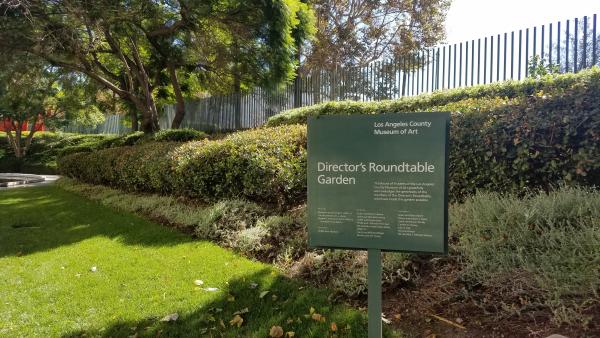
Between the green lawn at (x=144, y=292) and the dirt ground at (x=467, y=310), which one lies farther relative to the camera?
the green lawn at (x=144, y=292)

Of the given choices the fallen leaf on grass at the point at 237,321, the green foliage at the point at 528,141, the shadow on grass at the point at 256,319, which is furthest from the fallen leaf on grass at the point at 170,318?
the green foliage at the point at 528,141

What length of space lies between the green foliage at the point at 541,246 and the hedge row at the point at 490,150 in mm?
456

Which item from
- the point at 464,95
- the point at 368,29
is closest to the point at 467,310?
the point at 464,95

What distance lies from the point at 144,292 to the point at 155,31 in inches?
475

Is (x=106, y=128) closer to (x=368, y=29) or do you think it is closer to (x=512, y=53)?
(x=368, y=29)

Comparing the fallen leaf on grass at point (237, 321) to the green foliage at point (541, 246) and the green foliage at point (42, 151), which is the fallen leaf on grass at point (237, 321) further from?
the green foliage at point (42, 151)

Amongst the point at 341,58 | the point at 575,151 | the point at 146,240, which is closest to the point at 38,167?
the point at 341,58

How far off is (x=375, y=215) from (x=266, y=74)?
486 inches

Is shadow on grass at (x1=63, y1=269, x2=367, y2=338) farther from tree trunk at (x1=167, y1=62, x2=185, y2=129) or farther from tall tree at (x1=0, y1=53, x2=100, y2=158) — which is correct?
tree trunk at (x1=167, y1=62, x2=185, y2=129)

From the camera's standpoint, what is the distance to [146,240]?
6816 millimetres

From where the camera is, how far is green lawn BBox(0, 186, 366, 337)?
12.1 feet

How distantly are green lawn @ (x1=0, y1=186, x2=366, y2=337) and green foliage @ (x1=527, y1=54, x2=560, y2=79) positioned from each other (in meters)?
5.61

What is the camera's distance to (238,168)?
732cm

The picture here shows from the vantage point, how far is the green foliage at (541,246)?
295cm
